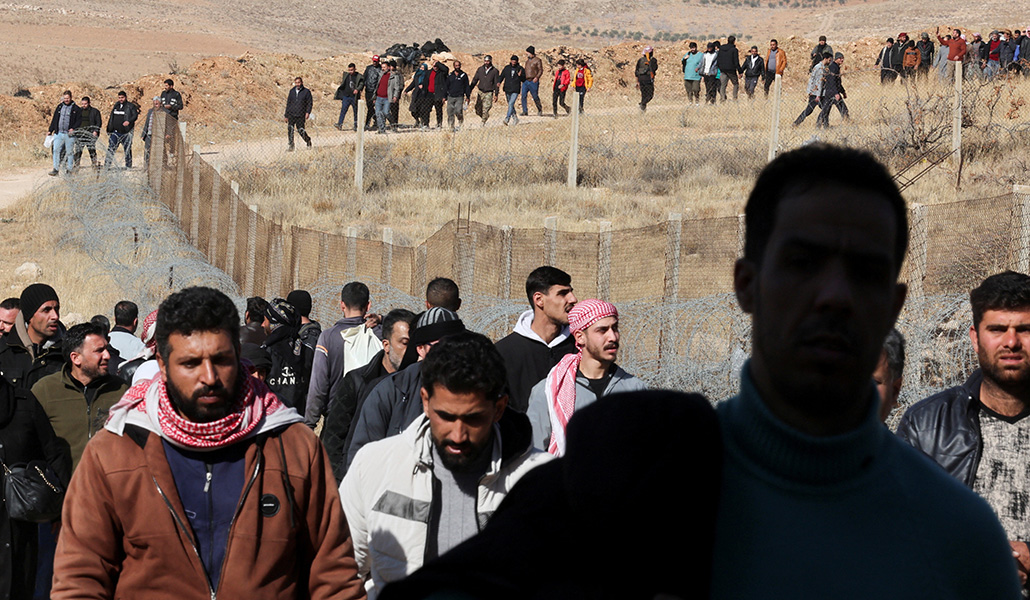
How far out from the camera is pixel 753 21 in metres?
119

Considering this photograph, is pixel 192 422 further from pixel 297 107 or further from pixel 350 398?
pixel 297 107

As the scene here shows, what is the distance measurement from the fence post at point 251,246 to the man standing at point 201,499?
1124cm

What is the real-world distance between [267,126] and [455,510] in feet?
109

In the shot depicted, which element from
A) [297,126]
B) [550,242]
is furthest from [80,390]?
[297,126]

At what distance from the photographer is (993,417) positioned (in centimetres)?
402

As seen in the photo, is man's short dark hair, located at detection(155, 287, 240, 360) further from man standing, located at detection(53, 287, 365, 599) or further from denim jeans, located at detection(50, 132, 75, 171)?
denim jeans, located at detection(50, 132, 75, 171)

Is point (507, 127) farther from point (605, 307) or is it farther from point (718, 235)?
point (605, 307)

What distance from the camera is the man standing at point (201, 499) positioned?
10.5 feet

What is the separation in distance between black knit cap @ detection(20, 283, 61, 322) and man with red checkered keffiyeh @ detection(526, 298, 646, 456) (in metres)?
4.36

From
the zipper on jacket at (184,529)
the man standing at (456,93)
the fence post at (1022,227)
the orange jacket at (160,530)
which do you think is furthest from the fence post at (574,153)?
the zipper on jacket at (184,529)

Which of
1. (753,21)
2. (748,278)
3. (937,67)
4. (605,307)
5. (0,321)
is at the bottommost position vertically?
(0,321)

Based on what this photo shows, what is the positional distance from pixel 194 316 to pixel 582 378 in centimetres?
240

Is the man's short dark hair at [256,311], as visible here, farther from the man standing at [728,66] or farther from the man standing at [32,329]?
the man standing at [728,66]

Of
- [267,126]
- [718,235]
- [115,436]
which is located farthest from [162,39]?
[115,436]
